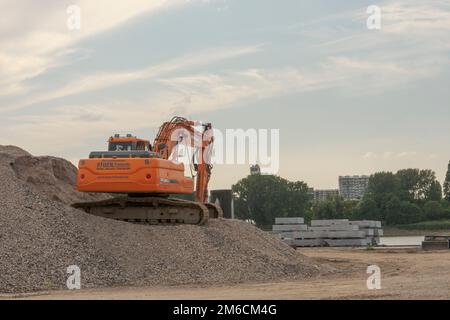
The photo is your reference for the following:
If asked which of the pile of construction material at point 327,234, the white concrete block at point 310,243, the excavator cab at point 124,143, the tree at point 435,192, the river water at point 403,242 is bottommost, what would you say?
the river water at point 403,242

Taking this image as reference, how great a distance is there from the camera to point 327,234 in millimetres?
40031

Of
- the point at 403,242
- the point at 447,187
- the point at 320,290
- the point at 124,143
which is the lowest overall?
the point at 403,242

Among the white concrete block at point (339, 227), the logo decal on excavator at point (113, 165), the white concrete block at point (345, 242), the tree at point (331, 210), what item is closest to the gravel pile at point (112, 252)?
the logo decal on excavator at point (113, 165)

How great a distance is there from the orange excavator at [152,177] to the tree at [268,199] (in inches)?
3205

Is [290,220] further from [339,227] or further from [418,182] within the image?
[418,182]

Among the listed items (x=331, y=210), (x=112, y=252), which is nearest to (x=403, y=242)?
(x=112, y=252)

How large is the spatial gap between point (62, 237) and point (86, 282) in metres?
2.22

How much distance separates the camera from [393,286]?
1678 cm

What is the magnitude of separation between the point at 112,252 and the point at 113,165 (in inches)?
122

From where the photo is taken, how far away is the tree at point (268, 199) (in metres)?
109

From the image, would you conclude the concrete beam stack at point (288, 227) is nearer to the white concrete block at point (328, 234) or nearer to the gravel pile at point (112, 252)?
the white concrete block at point (328, 234)

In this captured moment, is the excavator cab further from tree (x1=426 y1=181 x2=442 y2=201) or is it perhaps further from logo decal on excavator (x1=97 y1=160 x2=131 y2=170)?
tree (x1=426 y1=181 x2=442 y2=201)
